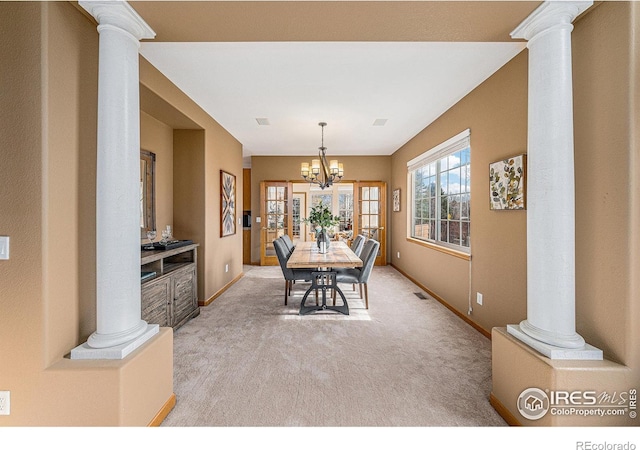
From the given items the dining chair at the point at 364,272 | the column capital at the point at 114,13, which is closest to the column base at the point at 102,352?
the column capital at the point at 114,13

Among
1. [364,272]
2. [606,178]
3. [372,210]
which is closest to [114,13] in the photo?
[606,178]

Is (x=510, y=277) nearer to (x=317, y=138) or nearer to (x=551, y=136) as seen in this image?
(x=551, y=136)

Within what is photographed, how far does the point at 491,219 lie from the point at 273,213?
473 cm

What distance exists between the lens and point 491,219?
2.72 metres

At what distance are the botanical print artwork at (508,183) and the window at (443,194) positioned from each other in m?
0.66

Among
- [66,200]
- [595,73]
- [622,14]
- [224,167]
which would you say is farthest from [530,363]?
[224,167]

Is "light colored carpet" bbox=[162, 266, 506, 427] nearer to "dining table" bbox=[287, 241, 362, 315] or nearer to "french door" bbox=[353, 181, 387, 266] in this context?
"dining table" bbox=[287, 241, 362, 315]

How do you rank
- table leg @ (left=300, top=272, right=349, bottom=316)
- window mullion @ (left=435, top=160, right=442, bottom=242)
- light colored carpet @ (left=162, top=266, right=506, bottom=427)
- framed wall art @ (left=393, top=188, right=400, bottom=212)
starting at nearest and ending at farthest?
light colored carpet @ (left=162, top=266, right=506, bottom=427) → table leg @ (left=300, top=272, right=349, bottom=316) → window mullion @ (left=435, top=160, right=442, bottom=242) → framed wall art @ (left=393, top=188, right=400, bottom=212)

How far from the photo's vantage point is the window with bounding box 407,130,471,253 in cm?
342

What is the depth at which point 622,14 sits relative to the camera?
1404 mm

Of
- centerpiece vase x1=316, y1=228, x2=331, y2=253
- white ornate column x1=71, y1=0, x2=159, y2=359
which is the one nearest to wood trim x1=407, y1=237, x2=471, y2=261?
centerpiece vase x1=316, y1=228, x2=331, y2=253

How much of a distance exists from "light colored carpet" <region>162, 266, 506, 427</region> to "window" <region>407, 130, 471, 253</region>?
1.11 metres

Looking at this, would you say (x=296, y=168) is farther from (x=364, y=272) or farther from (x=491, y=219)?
(x=491, y=219)

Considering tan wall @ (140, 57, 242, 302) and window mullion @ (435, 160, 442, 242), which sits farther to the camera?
window mullion @ (435, 160, 442, 242)
